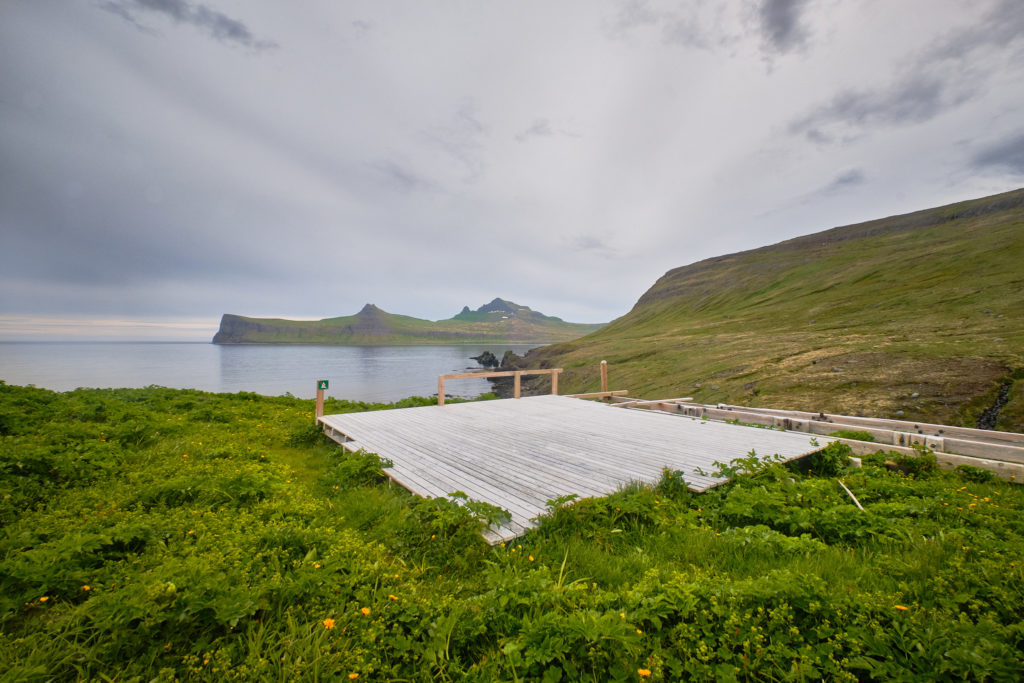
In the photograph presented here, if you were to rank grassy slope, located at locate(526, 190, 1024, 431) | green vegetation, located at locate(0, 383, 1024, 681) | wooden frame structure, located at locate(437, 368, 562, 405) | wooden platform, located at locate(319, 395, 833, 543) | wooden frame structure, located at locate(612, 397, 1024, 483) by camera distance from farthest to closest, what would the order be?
grassy slope, located at locate(526, 190, 1024, 431), wooden frame structure, located at locate(437, 368, 562, 405), wooden frame structure, located at locate(612, 397, 1024, 483), wooden platform, located at locate(319, 395, 833, 543), green vegetation, located at locate(0, 383, 1024, 681)

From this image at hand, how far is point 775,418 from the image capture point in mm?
9508

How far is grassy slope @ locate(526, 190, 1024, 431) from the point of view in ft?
51.1

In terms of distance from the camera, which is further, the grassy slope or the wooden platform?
the grassy slope

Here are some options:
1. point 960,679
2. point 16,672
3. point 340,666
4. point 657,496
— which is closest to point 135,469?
point 16,672

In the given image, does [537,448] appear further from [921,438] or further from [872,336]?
[872,336]

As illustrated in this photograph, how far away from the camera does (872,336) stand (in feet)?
84.5

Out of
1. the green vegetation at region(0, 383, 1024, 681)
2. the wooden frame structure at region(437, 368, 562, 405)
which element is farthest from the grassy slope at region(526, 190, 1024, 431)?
the green vegetation at region(0, 383, 1024, 681)

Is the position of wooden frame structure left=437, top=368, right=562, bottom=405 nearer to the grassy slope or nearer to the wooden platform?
the wooden platform

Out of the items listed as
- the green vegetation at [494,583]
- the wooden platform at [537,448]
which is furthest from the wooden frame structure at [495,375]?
the green vegetation at [494,583]

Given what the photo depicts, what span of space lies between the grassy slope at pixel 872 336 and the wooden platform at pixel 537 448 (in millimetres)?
10948

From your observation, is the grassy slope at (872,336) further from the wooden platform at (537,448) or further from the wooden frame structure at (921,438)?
the wooden platform at (537,448)

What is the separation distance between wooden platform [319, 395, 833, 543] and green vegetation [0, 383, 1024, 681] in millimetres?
629

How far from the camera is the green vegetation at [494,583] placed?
2.36 meters

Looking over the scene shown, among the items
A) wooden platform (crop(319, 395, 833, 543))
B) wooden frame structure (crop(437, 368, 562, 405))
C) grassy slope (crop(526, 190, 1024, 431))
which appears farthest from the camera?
grassy slope (crop(526, 190, 1024, 431))
